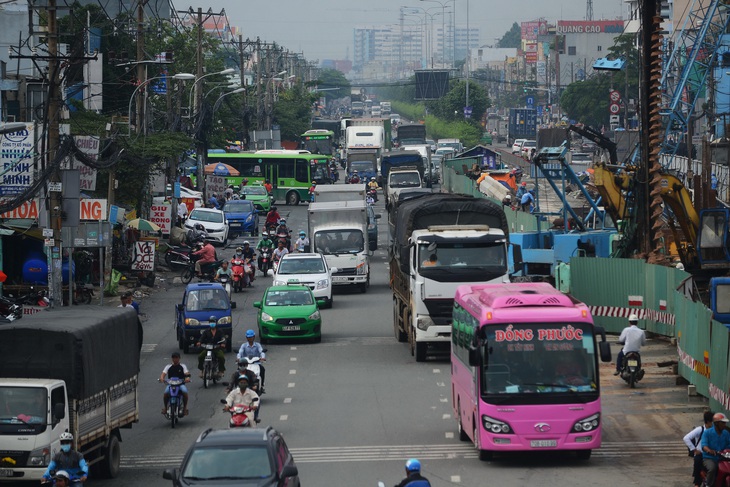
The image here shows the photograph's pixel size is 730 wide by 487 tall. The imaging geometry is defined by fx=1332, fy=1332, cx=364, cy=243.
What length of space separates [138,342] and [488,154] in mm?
62471

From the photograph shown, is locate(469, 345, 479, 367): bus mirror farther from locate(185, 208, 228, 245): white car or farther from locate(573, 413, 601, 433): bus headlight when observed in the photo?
locate(185, 208, 228, 245): white car

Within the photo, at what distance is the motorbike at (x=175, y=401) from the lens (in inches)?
931

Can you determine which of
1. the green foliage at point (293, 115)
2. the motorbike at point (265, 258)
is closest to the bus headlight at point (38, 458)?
the motorbike at point (265, 258)

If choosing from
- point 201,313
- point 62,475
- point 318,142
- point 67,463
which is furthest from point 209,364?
point 318,142

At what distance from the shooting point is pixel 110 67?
7319 centimetres

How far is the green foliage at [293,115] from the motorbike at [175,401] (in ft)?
338

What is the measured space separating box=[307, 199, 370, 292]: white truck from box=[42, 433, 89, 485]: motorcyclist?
85.0 feet

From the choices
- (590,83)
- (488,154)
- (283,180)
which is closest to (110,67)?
(283,180)

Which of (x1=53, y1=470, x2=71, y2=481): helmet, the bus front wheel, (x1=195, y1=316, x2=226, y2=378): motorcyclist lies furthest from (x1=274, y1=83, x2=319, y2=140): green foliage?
(x1=53, y1=470, x2=71, y2=481): helmet

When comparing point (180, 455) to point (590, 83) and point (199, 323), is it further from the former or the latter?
point (590, 83)

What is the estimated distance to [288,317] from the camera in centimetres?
3312

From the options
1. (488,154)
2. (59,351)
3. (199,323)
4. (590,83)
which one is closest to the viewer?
(59,351)

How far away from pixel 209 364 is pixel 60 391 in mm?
9513

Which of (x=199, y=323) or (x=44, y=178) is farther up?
(x=44, y=178)
